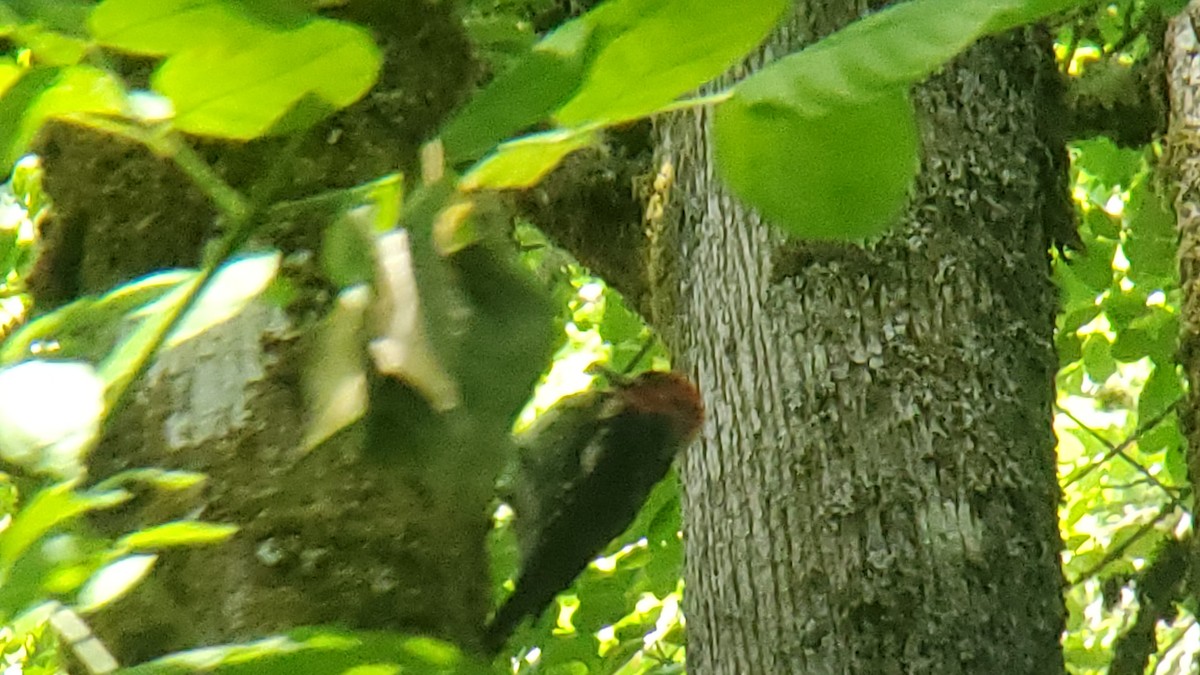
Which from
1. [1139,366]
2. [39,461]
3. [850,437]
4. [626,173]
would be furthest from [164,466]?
[1139,366]

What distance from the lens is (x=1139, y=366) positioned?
11.3 feet

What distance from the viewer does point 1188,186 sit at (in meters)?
1.51

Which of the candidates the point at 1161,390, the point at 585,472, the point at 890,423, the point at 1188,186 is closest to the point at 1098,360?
the point at 1161,390

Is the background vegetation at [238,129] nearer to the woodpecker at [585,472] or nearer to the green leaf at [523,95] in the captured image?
the green leaf at [523,95]

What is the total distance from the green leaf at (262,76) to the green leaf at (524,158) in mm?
25

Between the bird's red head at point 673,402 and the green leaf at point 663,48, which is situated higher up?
the green leaf at point 663,48

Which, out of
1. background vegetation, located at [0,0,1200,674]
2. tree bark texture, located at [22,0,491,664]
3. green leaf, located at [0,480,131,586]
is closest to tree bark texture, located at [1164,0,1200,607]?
tree bark texture, located at [22,0,491,664]

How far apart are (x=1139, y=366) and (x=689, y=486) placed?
241cm

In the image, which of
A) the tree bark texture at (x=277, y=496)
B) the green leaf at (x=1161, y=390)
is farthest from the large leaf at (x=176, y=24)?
the green leaf at (x=1161, y=390)

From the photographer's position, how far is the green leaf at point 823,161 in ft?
0.76

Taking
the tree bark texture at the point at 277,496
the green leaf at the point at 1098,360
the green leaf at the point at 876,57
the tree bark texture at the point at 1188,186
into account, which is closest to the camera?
the green leaf at the point at 876,57

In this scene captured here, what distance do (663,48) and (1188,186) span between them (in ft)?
4.71

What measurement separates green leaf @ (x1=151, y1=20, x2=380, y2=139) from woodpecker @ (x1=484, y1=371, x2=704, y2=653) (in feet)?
1.50

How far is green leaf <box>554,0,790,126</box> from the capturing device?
0.72ft
